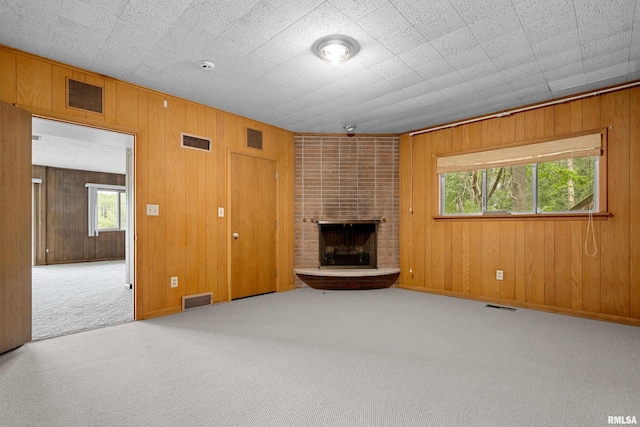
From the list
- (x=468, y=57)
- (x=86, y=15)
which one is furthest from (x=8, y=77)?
(x=468, y=57)

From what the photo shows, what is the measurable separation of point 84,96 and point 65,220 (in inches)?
271

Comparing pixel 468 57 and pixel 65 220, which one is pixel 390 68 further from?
pixel 65 220

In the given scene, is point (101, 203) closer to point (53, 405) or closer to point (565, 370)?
point (53, 405)

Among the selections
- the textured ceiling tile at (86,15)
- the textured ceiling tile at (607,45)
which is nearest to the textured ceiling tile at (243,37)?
the textured ceiling tile at (86,15)

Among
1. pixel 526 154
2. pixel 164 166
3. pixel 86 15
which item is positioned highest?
pixel 86 15

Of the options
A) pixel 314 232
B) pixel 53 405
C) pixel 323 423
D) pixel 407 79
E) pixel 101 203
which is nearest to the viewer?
pixel 323 423

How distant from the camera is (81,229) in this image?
873 cm

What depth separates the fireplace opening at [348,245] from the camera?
17.8ft

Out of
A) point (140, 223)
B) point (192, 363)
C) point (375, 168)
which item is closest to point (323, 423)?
point (192, 363)

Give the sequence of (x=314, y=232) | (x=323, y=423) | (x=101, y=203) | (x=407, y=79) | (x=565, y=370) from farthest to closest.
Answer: (x=101, y=203) → (x=314, y=232) → (x=407, y=79) → (x=565, y=370) → (x=323, y=423)

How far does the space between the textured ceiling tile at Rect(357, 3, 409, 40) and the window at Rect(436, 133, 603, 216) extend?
2612mm

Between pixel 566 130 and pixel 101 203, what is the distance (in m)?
10.4

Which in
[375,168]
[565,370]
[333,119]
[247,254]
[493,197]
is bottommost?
[565,370]

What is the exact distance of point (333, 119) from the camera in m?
4.71
